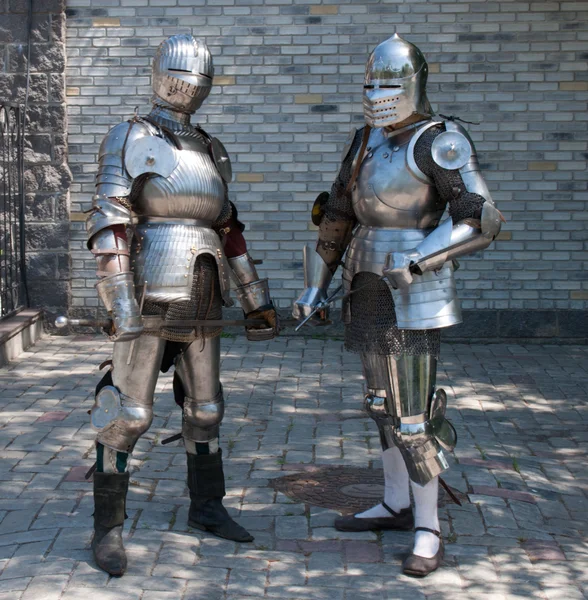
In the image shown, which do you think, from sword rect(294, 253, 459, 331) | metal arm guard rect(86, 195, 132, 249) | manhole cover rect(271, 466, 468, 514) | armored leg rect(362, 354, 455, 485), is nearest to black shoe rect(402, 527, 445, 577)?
armored leg rect(362, 354, 455, 485)

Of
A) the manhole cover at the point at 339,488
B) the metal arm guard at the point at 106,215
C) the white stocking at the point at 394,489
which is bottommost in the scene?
the manhole cover at the point at 339,488

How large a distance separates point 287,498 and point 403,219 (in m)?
1.59

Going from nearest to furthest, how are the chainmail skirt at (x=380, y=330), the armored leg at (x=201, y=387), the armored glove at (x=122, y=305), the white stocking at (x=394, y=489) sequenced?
the armored glove at (x=122, y=305) → the chainmail skirt at (x=380, y=330) → the armored leg at (x=201, y=387) → the white stocking at (x=394, y=489)

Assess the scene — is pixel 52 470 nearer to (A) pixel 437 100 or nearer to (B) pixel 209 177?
(B) pixel 209 177

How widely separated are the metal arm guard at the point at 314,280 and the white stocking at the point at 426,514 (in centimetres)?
88

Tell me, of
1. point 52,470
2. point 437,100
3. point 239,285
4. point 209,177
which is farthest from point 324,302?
point 437,100

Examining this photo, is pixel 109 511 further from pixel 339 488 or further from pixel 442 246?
pixel 442 246

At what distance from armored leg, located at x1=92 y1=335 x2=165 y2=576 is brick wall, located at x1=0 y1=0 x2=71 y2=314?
15.7 ft

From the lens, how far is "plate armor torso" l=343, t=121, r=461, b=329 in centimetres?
389

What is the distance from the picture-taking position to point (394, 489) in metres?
4.39

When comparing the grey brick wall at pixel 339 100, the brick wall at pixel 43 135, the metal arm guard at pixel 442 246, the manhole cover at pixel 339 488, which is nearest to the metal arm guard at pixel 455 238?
the metal arm guard at pixel 442 246

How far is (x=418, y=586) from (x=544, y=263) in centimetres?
514

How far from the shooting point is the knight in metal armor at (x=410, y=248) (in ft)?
12.5

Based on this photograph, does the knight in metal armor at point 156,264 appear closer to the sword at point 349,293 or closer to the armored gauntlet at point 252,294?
the armored gauntlet at point 252,294
